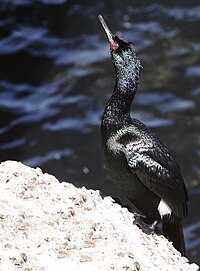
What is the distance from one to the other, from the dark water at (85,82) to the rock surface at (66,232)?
443cm

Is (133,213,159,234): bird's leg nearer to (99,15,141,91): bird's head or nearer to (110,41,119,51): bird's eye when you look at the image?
(99,15,141,91): bird's head

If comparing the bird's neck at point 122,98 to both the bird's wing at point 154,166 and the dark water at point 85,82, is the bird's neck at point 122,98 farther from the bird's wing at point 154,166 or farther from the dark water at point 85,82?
the dark water at point 85,82

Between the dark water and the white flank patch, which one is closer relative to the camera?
the white flank patch

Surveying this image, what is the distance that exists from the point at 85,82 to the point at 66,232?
297 inches

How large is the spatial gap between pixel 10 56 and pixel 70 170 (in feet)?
9.94

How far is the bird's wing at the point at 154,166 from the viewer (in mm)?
5535

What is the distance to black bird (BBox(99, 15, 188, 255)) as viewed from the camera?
556 cm

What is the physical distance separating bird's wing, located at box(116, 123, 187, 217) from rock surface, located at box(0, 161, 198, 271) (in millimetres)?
306

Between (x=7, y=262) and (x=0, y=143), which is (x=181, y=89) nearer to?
(x=0, y=143)

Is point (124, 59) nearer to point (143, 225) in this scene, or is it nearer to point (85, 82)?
point (143, 225)

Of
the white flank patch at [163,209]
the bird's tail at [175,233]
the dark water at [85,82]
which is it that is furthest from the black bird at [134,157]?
the dark water at [85,82]

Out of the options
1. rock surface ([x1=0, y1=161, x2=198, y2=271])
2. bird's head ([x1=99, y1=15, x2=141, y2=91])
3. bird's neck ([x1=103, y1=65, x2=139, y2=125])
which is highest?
bird's head ([x1=99, y1=15, x2=141, y2=91])

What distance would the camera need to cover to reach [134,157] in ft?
18.1

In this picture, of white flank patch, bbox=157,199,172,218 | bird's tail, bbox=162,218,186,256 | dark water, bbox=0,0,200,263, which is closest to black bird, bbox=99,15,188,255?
white flank patch, bbox=157,199,172,218
